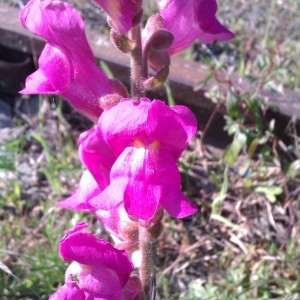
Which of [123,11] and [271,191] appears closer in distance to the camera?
[123,11]

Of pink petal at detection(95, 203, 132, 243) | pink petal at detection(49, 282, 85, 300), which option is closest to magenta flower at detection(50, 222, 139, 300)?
pink petal at detection(49, 282, 85, 300)

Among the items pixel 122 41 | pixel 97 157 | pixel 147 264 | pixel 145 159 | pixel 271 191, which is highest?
pixel 122 41

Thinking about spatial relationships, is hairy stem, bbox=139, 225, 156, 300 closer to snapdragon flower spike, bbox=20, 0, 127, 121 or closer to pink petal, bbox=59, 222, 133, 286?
pink petal, bbox=59, 222, 133, 286

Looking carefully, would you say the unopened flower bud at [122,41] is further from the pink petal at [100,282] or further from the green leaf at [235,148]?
the green leaf at [235,148]

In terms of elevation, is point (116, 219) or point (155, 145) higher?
point (155, 145)

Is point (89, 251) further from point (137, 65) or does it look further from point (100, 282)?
point (137, 65)

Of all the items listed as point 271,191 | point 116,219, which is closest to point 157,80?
point 116,219

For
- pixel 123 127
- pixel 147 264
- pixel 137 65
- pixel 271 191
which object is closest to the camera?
pixel 123 127
